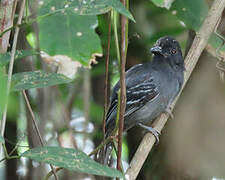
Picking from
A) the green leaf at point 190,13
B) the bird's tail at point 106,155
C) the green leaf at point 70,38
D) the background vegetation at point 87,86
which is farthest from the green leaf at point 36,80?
the bird's tail at point 106,155

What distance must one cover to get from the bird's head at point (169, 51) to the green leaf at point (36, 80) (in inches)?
92.4

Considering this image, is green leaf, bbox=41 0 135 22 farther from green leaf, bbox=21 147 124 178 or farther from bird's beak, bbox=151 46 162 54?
bird's beak, bbox=151 46 162 54

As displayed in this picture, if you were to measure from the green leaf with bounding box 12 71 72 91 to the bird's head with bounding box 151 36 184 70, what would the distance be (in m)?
2.35

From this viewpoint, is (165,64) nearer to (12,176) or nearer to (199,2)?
(199,2)

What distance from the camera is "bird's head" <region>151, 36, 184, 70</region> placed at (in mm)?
4061

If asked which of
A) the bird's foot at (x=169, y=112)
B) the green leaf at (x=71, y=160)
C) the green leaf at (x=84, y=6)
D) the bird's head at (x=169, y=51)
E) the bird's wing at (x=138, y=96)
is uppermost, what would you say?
the green leaf at (x=84, y=6)

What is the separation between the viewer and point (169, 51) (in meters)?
4.29

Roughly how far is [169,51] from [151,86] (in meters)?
0.40

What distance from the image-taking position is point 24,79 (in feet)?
5.89

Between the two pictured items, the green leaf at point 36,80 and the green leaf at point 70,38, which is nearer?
the green leaf at point 36,80

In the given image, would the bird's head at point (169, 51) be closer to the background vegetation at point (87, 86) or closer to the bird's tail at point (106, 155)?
the background vegetation at point (87, 86)

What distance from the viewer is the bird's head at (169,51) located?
4.06 m

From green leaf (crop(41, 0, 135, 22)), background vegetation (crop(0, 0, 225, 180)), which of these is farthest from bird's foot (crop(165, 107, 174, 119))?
green leaf (crop(41, 0, 135, 22))

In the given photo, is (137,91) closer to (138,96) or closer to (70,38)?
(138,96)
